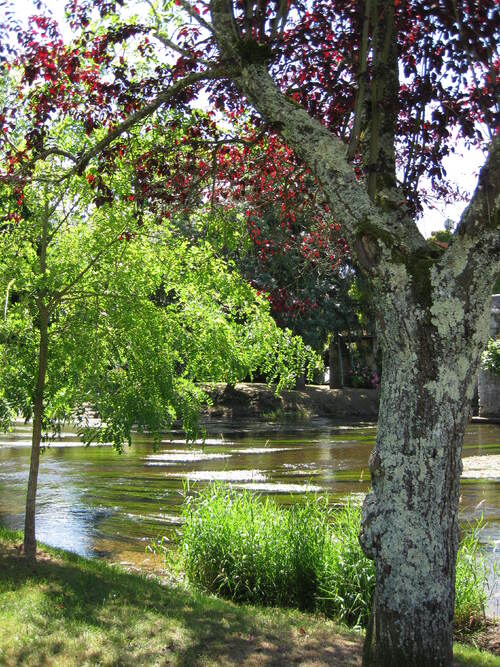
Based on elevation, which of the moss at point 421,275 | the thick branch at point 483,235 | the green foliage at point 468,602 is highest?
the thick branch at point 483,235

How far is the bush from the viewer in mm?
7031

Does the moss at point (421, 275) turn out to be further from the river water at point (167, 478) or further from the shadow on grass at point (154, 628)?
the river water at point (167, 478)

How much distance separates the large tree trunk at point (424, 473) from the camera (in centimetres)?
459

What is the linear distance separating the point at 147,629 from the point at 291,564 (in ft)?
6.54

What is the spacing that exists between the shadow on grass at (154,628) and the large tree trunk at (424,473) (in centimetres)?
94

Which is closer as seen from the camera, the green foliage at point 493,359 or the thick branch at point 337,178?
the thick branch at point 337,178

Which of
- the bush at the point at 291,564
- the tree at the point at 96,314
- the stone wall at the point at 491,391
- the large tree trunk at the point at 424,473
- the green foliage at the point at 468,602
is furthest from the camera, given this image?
the stone wall at the point at 491,391

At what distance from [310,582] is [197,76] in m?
4.85

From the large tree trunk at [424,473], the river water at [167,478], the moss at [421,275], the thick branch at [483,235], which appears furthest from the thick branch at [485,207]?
the river water at [167,478]

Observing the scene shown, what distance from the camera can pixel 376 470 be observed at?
475 centimetres

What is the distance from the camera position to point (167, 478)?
15555 millimetres

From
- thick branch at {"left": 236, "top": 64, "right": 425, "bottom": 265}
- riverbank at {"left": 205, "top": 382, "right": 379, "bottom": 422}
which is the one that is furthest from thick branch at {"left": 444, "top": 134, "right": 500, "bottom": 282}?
riverbank at {"left": 205, "top": 382, "right": 379, "bottom": 422}

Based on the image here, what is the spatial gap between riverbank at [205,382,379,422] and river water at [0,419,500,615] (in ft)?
18.4

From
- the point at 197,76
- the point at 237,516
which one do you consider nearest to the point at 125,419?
the point at 237,516
